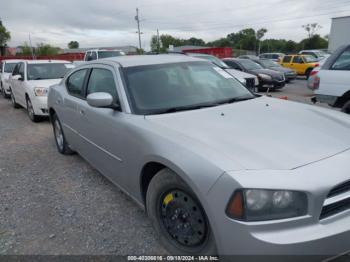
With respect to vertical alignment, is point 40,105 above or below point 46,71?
below

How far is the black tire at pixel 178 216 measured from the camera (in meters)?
2.21

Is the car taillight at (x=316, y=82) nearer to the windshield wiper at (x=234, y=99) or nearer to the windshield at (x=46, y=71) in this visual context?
Result: the windshield wiper at (x=234, y=99)

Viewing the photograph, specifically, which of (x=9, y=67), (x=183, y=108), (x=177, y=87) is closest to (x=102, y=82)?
(x=177, y=87)

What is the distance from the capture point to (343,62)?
18.3 feet

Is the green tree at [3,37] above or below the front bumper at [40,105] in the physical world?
above

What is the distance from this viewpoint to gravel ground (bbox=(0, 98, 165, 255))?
9.39 feet

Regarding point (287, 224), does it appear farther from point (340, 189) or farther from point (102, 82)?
point (102, 82)

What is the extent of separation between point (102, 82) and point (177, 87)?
3.12 feet

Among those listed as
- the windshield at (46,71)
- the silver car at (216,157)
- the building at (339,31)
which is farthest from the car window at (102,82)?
the building at (339,31)

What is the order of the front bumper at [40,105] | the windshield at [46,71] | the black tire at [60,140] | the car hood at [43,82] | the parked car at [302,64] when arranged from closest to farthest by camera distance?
the black tire at [60,140]
the front bumper at [40,105]
the car hood at [43,82]
the windshield at [46,71]
the parked car at [302,64]

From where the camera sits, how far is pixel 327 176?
1911 millimetres

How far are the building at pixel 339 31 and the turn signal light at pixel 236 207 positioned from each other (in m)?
25.5

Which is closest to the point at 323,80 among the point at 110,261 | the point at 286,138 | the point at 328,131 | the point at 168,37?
the point at 328,131

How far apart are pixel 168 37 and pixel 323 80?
97407mm
